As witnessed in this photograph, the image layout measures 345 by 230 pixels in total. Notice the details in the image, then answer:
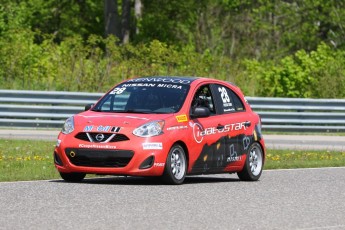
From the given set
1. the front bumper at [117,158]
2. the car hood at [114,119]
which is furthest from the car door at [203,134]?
the front bumper at [117,158]

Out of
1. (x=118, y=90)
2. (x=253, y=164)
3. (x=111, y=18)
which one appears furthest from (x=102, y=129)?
(x=111, y=18)

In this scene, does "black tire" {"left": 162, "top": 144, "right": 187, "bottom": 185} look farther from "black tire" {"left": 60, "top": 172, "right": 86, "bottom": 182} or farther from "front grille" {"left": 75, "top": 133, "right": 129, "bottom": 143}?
"black tire" {"left": 60, "top": 172, "right": 86, "bottom": 182}

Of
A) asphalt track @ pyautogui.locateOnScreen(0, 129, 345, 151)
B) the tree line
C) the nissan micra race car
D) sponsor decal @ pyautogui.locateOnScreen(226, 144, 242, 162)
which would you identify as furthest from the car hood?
the tree line

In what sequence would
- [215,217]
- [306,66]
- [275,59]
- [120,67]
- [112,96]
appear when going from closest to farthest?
1. [215,217]
2. [112,96]
3. [120,67]
4. [306,66]
5. [275,59]

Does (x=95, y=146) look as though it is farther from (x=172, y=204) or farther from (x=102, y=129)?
(x=172, y=204)

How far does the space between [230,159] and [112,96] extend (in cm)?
178

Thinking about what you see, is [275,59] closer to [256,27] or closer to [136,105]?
[256,27]

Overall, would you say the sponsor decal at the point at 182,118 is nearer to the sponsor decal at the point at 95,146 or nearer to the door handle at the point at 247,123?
the sponsor decal at the point at 95,146

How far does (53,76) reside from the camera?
3303 centimetres

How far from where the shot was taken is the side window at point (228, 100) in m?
16.4

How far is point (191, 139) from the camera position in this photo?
15.1 meters

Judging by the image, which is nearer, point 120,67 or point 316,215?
point 316,215

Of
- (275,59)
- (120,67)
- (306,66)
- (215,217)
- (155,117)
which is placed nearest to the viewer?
(215,217)

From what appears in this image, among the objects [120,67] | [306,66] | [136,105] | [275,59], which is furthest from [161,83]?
[275,59]
